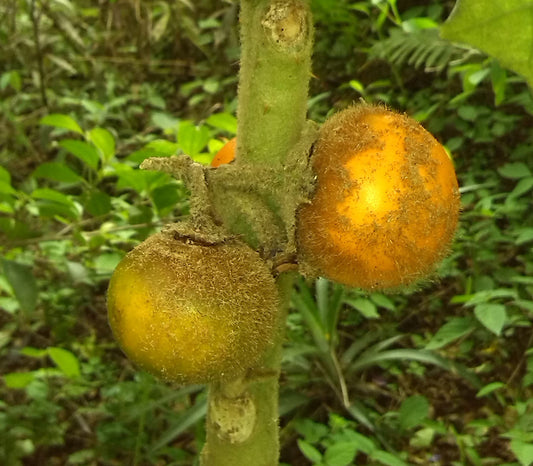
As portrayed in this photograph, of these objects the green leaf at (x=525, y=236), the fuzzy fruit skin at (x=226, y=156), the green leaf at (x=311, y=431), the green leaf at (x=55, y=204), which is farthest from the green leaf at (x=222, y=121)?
the green leaf at (x=525, y=236)

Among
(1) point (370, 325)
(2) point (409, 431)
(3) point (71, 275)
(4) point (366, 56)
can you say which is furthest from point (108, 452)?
(4) point (366, 56)

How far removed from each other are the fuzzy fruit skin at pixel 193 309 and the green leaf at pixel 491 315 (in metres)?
0.95

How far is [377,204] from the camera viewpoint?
2.36ft

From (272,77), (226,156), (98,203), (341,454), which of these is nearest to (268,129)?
(272,77)

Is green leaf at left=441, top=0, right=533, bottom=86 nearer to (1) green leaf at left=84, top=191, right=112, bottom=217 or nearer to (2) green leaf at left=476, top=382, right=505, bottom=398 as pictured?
(1) green leaf at left=84, top=191, right=112, bottom=217

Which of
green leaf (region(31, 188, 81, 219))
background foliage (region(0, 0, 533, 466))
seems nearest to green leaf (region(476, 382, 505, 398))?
background foliage (region(0, 0, 533, 466))

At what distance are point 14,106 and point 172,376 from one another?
346 centimetres

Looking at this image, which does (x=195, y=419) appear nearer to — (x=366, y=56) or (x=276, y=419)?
(x=276, y=419)

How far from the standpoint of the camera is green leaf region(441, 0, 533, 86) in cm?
53

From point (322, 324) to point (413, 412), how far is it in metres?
0.45

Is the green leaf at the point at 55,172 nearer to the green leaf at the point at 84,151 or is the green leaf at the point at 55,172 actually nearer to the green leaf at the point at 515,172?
the green leaf at the point at 84,151

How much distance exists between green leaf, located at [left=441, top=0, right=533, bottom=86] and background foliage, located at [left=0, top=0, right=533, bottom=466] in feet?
2.37

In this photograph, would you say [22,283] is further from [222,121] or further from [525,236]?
[525,236]

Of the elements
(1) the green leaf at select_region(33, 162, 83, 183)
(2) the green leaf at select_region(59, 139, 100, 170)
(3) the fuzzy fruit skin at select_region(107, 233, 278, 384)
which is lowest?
(1) the green leaf at select_region(33, 162, 83, 183)
